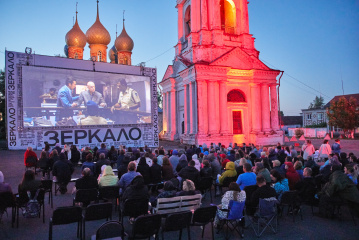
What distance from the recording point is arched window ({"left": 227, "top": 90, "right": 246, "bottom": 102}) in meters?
27.6

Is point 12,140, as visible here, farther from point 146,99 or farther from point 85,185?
point 85,185

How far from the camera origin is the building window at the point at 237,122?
91.2 ft

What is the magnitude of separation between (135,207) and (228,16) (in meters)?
28.8

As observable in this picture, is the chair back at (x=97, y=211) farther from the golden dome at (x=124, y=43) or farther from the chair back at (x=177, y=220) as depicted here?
the golden dome at (x=124, y=43)

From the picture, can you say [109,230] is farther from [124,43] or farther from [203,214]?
[124,43]

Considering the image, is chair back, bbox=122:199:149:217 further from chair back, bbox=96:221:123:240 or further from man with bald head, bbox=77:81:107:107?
man with bald head, bbox=77:81:107:107

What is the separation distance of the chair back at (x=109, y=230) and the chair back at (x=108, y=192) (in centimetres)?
286

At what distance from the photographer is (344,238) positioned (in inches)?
216

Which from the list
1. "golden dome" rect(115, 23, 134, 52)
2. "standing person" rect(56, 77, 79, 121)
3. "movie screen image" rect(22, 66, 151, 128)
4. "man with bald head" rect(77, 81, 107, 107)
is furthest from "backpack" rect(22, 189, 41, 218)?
"golden dome" rect(115, 23, 134, 52)

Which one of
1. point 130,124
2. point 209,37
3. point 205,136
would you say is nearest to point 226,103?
point 205,136

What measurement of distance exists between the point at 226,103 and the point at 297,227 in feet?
66.6

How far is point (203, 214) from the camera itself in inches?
197

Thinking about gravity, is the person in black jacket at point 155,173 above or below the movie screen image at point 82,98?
below

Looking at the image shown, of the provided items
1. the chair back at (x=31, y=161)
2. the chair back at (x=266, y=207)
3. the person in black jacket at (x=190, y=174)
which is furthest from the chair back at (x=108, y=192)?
the chair back at (x=31, y=161)
